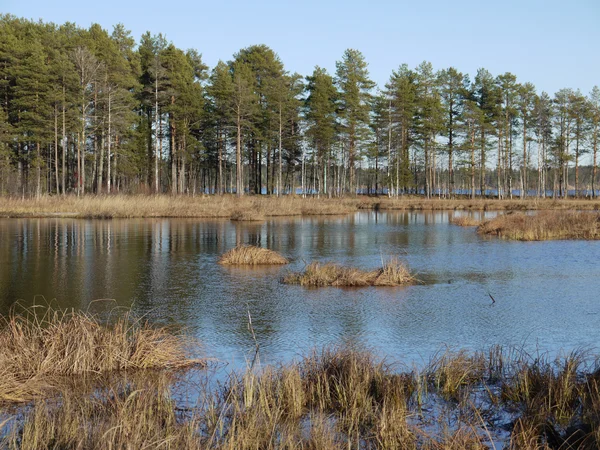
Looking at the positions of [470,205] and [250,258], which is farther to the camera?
[470,205]

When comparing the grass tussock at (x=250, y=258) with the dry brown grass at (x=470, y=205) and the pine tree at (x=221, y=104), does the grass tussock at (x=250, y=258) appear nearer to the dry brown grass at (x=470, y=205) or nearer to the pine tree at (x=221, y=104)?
the pine tree at (x=221, y=104)

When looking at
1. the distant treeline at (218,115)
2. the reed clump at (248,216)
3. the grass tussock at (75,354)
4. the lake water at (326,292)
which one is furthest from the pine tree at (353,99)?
the grass tussock at (75,354)

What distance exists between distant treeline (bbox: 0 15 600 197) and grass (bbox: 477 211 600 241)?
2805 centimetres

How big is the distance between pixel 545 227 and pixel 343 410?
85.5 ft

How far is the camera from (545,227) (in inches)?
1166

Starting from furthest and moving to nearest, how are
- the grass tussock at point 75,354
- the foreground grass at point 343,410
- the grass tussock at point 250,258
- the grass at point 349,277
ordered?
the grass tussock at point 250,258 → the grass at point 349,277 → the grass tussock at point 75,354 → the foreground grass at point 343,410

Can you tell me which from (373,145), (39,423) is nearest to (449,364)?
(39,423)

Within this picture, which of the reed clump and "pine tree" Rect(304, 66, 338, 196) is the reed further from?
"pine tree" Rect(304, 66, 338, 196)

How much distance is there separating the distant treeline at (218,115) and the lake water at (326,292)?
25.7 m

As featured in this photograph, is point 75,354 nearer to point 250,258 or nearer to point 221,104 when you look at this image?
point 250,258

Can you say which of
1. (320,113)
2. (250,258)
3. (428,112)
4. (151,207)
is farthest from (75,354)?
(428,112)

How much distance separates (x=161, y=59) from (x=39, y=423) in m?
55.9

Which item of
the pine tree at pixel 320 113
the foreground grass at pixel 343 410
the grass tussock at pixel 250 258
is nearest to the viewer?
the foreground grass at pixel 343 410

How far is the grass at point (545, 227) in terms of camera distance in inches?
1121
